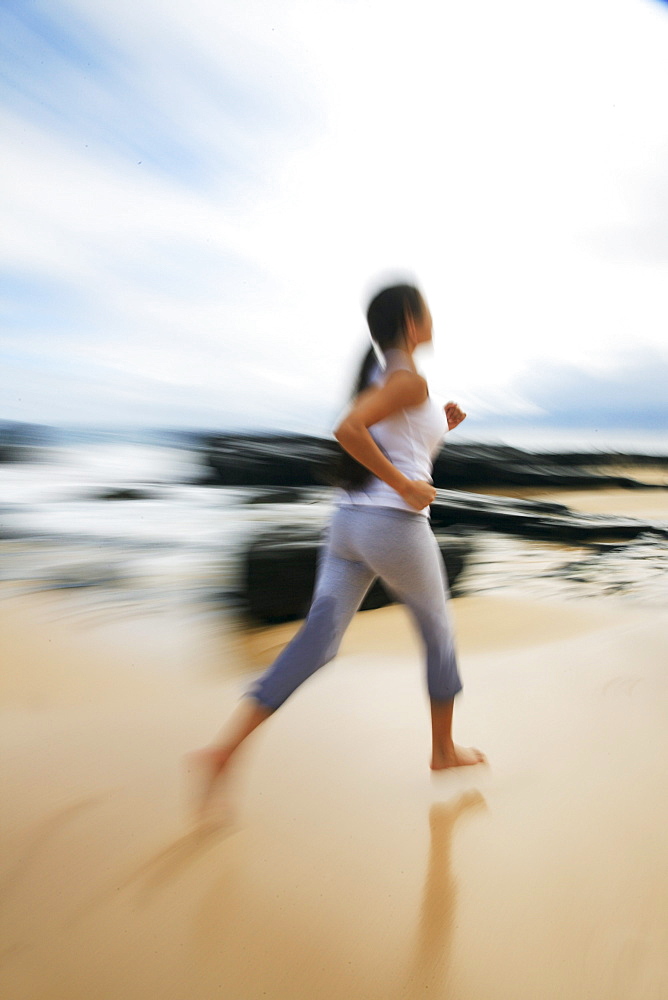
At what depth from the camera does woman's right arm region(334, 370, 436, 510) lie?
1.30 meters

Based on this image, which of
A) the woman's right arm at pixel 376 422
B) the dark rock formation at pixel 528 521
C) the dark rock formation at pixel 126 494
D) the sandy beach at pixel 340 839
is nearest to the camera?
the sandy beach at pixel 340 839

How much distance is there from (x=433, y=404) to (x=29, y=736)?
1.27 meters

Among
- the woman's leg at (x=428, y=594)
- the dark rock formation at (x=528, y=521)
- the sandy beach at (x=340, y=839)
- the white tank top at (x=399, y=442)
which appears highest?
the white tank top at (x=399, y=442)

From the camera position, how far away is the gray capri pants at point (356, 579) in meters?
1.35

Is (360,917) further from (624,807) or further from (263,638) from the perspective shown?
(263,638)

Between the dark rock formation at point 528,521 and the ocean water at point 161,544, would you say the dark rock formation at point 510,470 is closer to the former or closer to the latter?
the dark rock formation at point 528,521

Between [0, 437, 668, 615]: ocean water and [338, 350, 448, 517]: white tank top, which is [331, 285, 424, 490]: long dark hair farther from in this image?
[0, 437, 668, 615]: ocean water

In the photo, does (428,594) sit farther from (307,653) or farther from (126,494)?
(126,494)

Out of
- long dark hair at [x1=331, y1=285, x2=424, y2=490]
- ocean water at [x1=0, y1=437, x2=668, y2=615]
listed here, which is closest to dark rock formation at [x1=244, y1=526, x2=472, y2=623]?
ocean water at [x1=0, y1=437, x2=668, y2=615]

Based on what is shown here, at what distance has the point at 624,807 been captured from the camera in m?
1.52

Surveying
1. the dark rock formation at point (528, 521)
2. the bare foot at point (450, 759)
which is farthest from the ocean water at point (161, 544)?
the bare foot at point (450, 759)

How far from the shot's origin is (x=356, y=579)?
1413 millimetres

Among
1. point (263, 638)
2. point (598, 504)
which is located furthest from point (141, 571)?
point (598, 504)

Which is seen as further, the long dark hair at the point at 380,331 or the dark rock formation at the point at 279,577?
the dark rock formation at the point at 279,577
